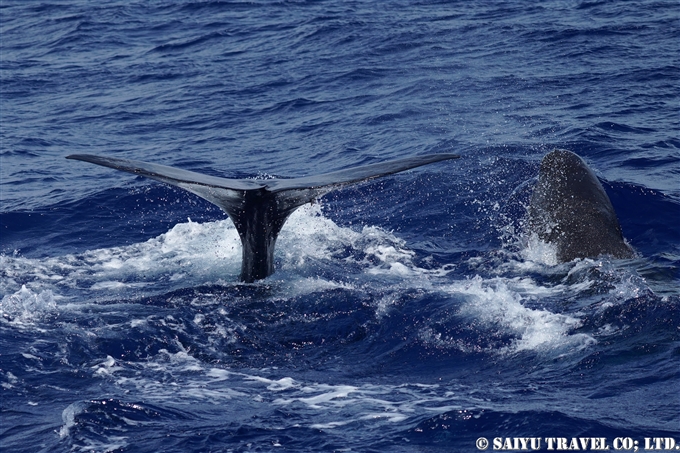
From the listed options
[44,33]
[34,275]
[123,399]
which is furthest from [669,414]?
[44,33]

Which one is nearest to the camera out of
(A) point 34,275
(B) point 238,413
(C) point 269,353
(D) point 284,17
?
(B) point 238,413

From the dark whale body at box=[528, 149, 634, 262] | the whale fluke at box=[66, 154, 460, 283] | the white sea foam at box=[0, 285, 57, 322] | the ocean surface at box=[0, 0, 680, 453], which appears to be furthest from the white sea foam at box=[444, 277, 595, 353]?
the white sea foam at box=[0, 285, 57, 322]

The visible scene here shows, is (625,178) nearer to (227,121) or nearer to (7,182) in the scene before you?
(227,121)

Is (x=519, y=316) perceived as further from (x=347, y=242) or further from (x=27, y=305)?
(x=27, y=305)

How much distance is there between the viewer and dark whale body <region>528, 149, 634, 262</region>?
1220cm

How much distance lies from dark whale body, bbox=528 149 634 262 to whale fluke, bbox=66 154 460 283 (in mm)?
2783

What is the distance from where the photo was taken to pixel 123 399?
882 centimetres

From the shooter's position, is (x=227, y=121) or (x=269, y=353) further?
(x=227, y=121)

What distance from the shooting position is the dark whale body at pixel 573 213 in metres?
12.2

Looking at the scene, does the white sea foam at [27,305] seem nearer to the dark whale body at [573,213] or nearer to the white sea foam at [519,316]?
the white sea foam at [519,316]

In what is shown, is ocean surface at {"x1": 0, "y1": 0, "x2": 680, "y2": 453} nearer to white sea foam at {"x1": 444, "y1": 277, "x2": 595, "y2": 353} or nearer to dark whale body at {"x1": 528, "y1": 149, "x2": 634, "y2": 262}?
white sea foam at {"x1": 444, "y1": 277, "x2": 595, "y2": 353}

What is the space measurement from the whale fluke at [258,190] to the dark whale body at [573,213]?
278 centimetres

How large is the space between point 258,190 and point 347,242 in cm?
301

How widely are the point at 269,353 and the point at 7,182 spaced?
10231mm
